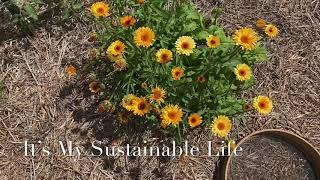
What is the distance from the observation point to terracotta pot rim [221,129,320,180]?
3.05 m

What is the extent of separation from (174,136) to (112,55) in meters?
0.66

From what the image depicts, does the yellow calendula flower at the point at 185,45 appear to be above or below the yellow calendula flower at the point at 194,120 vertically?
above

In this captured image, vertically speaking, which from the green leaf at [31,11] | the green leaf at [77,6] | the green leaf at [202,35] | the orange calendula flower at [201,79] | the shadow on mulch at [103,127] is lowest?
the shadow on mulch at [103,127]

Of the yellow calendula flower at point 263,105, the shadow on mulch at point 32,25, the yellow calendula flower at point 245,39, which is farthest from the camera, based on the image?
the shadow on mulch at point 32,25

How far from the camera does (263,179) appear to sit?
315 centimetres

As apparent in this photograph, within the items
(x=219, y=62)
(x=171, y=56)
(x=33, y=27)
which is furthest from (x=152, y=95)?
(x=33, y=27)

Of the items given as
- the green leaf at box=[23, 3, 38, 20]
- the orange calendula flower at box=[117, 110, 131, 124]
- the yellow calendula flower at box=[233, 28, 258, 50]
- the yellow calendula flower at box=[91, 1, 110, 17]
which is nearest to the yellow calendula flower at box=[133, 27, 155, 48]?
the yellow calendula flower at box=[91, 1, 110, 17]

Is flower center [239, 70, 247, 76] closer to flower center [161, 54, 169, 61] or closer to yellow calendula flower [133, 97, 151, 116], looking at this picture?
flower center [161, 54, 169, 61]

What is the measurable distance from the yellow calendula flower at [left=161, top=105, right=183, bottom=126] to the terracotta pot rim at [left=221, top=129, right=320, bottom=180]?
0.55 m

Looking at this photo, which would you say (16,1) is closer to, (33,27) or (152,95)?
(33,27)

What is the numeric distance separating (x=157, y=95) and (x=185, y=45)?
0.32m

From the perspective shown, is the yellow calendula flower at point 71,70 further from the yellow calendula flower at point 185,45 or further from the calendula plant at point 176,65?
the yellow calendula flower at point 185,45

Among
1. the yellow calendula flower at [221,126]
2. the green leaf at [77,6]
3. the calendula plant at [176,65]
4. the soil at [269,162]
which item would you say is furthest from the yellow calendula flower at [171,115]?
the green leaf at [77,6]

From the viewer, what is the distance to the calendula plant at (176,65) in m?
2.68
